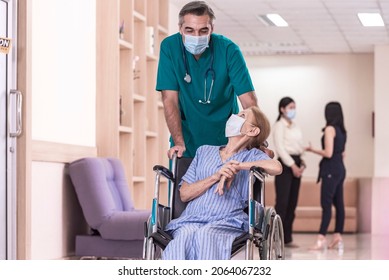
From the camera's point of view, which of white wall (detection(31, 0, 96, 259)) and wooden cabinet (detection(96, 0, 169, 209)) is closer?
Result: white wall (detection(31, 0, 96, 259))

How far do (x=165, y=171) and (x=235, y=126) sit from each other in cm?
32

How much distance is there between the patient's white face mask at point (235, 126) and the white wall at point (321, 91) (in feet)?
26.3

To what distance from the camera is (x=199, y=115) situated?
4.01 metres

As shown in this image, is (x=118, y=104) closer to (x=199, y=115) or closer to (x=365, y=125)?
(x=199, y=115)

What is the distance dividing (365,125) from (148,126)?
4.90 metres

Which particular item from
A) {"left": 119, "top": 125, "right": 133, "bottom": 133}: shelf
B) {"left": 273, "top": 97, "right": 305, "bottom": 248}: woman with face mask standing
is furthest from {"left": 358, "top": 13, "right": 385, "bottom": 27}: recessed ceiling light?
{"left": 119, "top": 125, "right": 133, "bottom": 133}: shelf

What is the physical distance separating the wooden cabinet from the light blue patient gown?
2.52 m

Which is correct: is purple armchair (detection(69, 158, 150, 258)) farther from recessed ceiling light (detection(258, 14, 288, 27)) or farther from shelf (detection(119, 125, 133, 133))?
recessed ceiling light (detection(258, 14, 288, 27))

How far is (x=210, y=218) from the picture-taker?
3553mm

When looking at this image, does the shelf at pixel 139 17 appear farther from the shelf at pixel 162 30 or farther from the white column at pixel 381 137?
the white column at pixel 381 137

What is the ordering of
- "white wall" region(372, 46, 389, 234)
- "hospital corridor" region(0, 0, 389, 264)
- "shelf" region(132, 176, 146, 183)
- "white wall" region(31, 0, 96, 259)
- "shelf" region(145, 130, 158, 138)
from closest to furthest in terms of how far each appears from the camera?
"hospital corridor" region(0, 0, 389, 264) < "white wall" region(31, 0, 96, 259) < "shelf" region(132, 176, 146, 183) < "shelf" region(145, 130, 158, 138) < "white wall" region(372, 46, 389, 234)

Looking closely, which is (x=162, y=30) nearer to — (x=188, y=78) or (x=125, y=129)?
(x=125, y=129)

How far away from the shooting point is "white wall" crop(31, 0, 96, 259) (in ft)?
16.6
